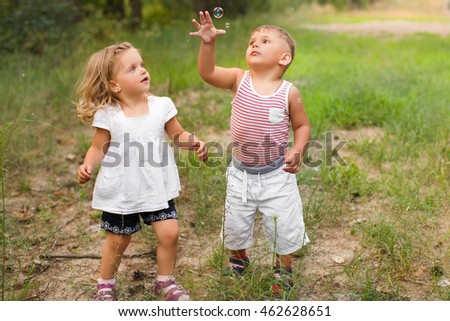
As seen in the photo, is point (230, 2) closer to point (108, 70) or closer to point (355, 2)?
point (355, 2)

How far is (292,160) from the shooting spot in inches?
113

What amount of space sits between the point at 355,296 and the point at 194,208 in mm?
1416

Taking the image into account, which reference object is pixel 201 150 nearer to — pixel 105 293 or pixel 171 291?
pixel 171 291

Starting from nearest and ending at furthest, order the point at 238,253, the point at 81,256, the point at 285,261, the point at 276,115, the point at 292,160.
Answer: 1. the point at 292,160
2. the point at 276,115
3. the point at 285,261
4. the point at 238,253
5. the point at 81,256

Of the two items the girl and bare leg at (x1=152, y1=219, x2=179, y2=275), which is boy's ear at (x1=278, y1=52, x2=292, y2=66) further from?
bare leg at (x1=152, y1=219, x2=179, y2=275)

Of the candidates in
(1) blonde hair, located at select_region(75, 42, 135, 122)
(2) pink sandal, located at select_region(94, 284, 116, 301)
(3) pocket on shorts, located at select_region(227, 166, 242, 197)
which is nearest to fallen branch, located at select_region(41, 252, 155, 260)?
(2) pink sandal, located at select_region(94, 284, 116, 301)

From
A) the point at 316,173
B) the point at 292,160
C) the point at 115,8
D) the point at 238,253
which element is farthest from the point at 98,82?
the point at 115,8

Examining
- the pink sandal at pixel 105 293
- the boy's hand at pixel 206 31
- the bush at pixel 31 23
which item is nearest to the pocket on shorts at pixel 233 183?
Result: the boy's hand at pixel 206 31

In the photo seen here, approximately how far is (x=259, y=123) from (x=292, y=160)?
259mm

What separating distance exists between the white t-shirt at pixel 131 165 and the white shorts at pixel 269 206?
0.36 m

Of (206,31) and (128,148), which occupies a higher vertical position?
(206,31)

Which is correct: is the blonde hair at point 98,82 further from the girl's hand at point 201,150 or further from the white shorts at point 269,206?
the white shorts at point 269,206

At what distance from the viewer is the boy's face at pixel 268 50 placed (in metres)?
2.96

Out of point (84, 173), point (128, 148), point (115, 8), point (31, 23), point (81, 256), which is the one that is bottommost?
point (81, 256)
